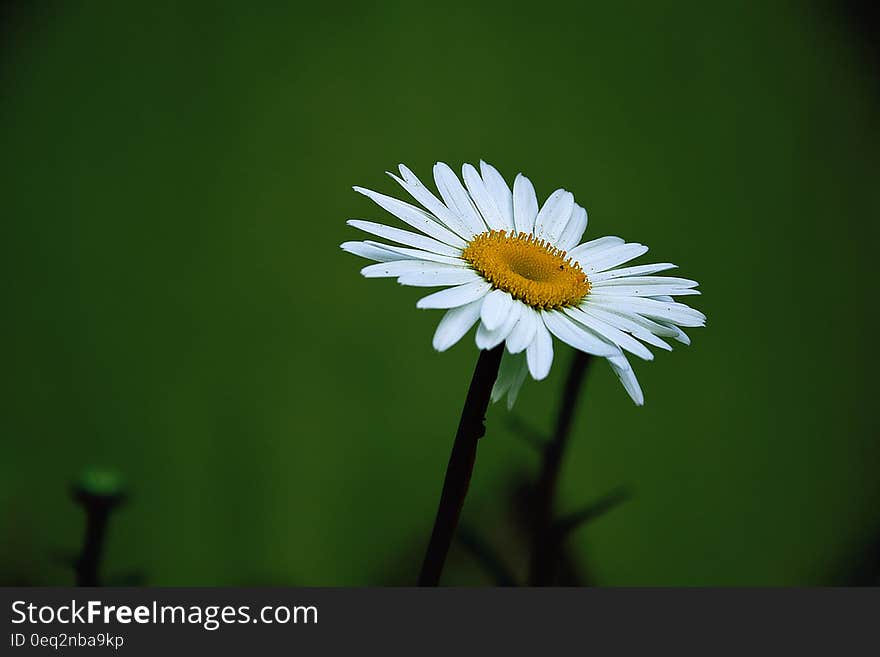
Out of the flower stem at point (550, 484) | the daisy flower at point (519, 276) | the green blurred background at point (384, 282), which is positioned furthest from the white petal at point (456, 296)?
the green blurred background at point (384, 282)

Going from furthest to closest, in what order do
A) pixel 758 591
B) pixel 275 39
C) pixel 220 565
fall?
1. pixel 275 39
2. pixel 220 565
3. pixel 758 591

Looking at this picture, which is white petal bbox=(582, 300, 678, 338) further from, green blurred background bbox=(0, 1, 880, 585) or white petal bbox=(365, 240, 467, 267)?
green blurred background bbox=(0, 1, 880, 585)

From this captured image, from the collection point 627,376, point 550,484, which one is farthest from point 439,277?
point 550,484

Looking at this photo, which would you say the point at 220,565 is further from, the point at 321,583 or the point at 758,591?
the point at 758,591

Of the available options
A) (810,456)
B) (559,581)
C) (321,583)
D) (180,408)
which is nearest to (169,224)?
(180,408)

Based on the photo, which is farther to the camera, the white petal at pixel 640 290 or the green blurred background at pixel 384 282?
the green blurred background at pixel 384 282

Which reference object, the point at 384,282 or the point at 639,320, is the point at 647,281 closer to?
the point at 639,320

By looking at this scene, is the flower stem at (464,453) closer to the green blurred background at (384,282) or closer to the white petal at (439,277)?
the white petal at (439,277)
